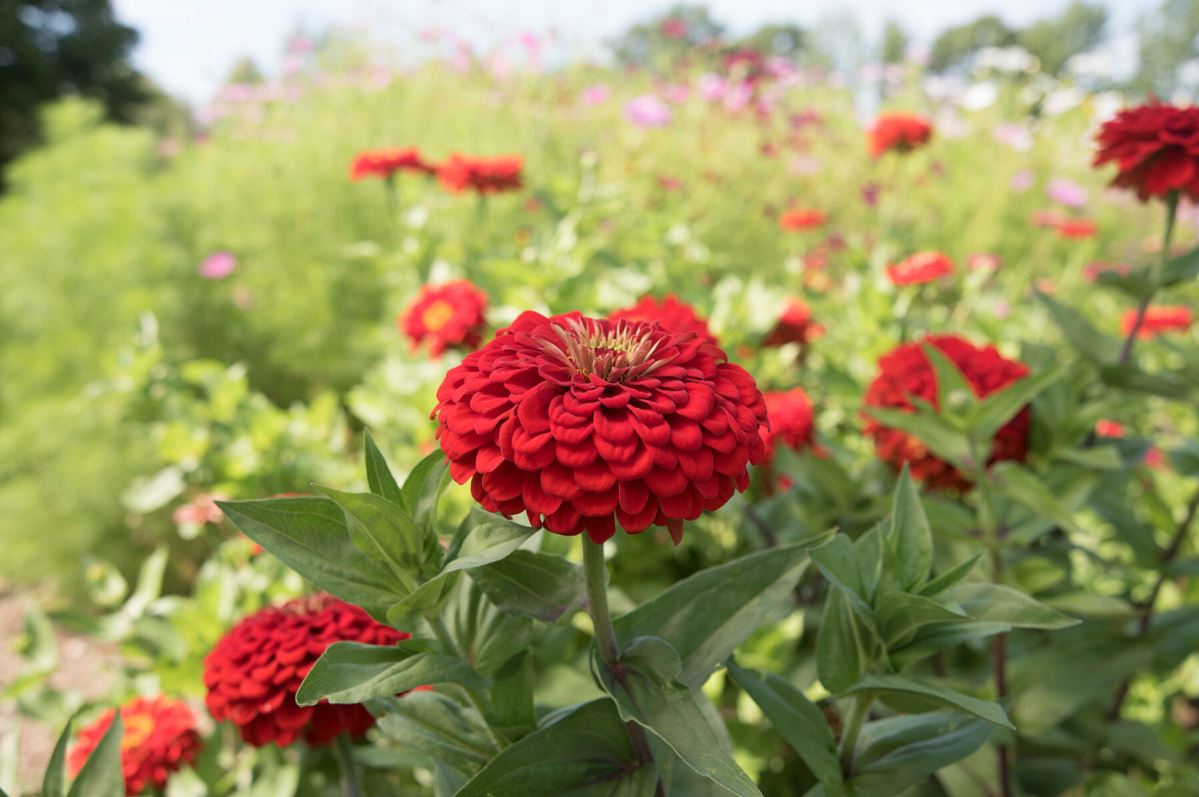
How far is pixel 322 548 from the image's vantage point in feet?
1.88

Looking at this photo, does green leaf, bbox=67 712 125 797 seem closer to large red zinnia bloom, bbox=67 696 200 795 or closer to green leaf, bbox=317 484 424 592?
large red zinnia bloom, bbox=67 696 200 795

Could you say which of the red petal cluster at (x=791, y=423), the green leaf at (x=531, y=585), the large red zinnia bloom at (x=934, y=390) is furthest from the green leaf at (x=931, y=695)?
the red petal cluster at (x=791, y=423)

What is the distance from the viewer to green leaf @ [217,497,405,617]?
0.55 meters

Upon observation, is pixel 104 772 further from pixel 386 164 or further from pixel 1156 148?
pixel 386 164

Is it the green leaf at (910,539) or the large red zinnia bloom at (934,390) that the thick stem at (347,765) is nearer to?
the green leaf at (910,539)

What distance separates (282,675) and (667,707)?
1.35 feet

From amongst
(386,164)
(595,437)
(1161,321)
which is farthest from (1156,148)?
(386,164)

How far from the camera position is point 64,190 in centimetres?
285

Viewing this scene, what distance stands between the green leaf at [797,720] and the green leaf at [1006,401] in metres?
0.44

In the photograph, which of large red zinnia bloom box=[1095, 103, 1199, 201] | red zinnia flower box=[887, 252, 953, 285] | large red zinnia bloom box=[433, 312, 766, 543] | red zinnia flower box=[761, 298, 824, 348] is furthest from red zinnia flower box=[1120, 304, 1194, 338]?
large red zinnia bloom box=[433, 312, 766, 543]

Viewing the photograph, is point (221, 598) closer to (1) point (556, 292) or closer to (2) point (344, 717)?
(2) point (344, 717)

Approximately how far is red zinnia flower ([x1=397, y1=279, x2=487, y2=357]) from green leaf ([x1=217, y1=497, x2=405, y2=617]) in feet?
3.21

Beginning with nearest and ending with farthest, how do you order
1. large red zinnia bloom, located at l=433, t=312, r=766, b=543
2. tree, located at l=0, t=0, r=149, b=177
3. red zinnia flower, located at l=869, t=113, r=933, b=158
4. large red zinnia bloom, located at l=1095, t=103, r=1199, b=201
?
large red zinnia bloom, located at l=433, t=312, r=766, b=543
large red zinnia bloom, located at l=1095, t=103, r=1199, b=201
red zinnia flower, located at l=869, t=113, r=933, b=158
tree, located at l=0, t=0, r=149, b=177

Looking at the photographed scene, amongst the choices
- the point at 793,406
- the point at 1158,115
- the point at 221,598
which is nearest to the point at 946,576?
the point at 793,406
